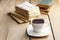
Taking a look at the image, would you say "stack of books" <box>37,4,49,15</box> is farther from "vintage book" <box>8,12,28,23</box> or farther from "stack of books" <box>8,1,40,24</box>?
"vintage book" <box>8,12,28,23</box>

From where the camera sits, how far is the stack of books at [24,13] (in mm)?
1429

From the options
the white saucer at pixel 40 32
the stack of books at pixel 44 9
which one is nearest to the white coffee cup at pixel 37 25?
the white saucer at pixel 40 32

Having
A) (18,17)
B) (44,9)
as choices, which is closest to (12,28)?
(18,17)

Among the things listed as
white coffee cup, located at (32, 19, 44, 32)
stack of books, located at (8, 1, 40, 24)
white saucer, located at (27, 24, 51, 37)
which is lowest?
white saucer, located at (27, 24, 51, 37)

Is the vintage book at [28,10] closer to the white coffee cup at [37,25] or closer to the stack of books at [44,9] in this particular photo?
the stack of books at [44,9]

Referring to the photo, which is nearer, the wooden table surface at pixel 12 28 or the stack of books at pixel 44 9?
the wooden table surface at pixel 12 28

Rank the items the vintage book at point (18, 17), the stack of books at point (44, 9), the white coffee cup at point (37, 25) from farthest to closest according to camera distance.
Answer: the stack of books at point (44, 9)
the vintage book at point (18, 17)
the white coffee cup at point (37, 25)

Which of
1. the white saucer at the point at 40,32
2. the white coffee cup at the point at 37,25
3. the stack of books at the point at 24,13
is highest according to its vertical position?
the stack of books at the point at 24,13

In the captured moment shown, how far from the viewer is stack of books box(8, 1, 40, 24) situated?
1429 millimetres

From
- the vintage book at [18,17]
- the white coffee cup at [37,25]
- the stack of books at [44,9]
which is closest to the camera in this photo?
the white coffee cup at [37,25]

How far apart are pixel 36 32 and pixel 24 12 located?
0.29 meters

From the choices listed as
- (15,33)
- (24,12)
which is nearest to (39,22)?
(15,33)

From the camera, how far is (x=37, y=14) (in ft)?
4.92

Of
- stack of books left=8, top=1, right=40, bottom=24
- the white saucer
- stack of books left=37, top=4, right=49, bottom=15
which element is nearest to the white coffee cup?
the white saucer
